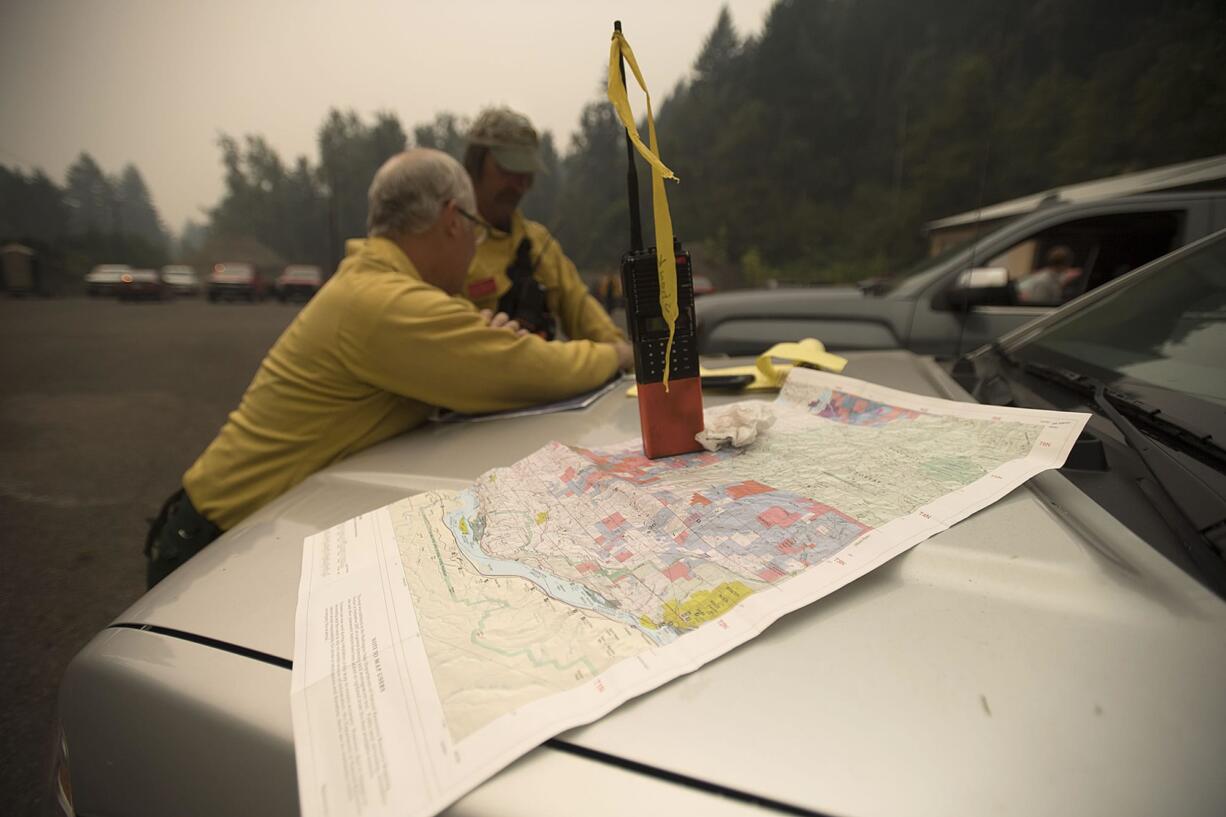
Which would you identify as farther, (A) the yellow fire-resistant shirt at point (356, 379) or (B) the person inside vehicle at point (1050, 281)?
(B) the person inside vehicle at point (1050, 281)

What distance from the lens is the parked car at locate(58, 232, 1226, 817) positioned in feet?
1.29

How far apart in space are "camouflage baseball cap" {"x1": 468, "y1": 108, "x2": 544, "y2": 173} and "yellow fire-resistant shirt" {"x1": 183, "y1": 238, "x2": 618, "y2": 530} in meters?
1.37

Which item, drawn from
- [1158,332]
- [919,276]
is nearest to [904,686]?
[1158,332]

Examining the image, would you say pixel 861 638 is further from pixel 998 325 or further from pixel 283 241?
Answer: pixel 283 241

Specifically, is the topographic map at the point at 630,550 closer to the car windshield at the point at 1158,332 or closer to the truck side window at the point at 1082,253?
the car windshield at the point at 1158,332

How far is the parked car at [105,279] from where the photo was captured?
7.20 feet

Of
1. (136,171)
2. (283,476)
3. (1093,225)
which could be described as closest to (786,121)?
→ (1093,225)

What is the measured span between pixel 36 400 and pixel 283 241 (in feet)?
4.82

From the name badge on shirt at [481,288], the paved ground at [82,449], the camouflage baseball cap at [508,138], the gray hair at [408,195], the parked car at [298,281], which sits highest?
the camouflage baseball cap at [508,138]

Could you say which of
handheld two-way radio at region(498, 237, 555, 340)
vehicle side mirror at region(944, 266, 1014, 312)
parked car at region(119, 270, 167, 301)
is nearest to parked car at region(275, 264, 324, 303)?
parked car at region(119, 270, 167, 301)

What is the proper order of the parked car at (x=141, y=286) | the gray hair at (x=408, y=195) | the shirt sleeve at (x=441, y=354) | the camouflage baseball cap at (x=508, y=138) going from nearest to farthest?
the shirt sleeve at (x=441, y=354) → the gray hair at (x=408, y=195) → the parked car at (x=141, y=286) → the camouflage baseball cap at (x=508, y=138)

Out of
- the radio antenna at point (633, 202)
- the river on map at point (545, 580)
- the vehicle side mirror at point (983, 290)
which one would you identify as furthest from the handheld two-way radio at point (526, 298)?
the vehicle side mirror at point (983, 290)

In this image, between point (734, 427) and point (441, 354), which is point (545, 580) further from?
point (441, 354)

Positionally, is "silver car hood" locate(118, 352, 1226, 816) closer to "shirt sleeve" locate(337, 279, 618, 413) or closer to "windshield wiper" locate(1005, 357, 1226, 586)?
"windshield wiper" locate(1005, 357, 1226, 586)
